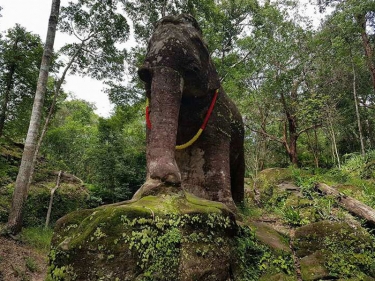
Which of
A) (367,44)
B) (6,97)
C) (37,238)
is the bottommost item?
(37,238)

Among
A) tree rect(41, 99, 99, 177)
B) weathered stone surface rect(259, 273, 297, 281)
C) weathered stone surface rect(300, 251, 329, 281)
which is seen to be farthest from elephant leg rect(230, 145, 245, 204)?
tree rect(41, 99, 99, 177)

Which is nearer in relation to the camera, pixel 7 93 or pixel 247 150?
pixel 7 93

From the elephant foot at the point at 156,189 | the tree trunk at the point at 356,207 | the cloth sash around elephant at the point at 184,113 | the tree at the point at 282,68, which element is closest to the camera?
the elephant foot at the point at 156,189

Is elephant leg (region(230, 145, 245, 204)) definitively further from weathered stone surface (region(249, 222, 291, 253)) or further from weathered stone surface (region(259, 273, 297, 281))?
weathered stone surface (region(259, 273, 297, 281))

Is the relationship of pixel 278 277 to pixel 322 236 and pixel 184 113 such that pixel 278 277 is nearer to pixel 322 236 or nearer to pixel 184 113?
pixel 322 236

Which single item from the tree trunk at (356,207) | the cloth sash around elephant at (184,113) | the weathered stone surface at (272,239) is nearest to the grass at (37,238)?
the cloth sash around elephant at (184,113)

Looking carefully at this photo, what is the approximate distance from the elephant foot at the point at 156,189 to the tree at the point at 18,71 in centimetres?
1055

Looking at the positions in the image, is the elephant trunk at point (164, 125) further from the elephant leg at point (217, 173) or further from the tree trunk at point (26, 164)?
the tree trunk at point (26, 164)

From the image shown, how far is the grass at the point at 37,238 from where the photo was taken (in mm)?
8086

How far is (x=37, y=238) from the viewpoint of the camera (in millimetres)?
8492

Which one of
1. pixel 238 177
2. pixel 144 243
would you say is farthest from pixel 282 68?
pixel 144 243

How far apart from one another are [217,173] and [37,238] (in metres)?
7.12

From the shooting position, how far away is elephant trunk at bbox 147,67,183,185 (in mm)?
2584

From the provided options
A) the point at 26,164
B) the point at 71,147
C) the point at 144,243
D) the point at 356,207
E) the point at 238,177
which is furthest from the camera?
the point at 71,147
